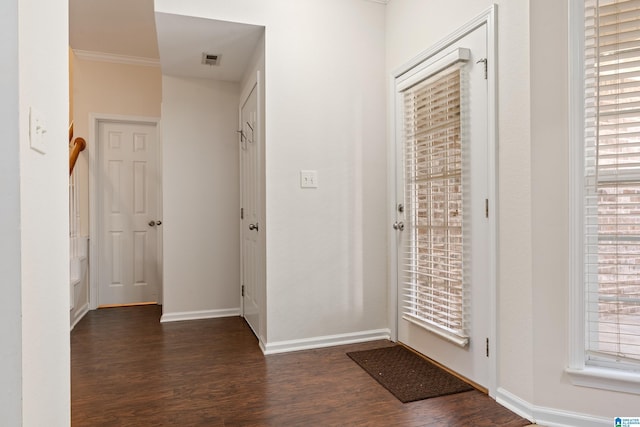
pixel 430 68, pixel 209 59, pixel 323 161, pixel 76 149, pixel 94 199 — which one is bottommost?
pixel 94 199

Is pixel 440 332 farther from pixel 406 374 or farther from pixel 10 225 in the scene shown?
pixel 10 225

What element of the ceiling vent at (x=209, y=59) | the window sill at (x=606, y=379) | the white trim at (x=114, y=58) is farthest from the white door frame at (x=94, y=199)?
the window sill at (x=606, y=379)

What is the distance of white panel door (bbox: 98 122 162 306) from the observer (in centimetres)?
429

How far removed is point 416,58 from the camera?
2635 millimetres

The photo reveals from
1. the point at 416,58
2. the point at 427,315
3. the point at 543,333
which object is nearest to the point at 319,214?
the point at 427,315

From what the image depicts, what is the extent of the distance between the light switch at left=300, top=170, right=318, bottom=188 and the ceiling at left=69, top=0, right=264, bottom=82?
1.03 m

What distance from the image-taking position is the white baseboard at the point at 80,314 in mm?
3518

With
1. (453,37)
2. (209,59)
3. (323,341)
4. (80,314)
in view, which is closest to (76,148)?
(80,314)

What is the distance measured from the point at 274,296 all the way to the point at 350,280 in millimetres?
564

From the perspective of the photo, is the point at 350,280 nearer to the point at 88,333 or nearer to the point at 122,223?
the point at 88,333

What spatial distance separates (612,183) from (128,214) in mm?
4211

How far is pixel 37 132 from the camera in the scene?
1.08 metres

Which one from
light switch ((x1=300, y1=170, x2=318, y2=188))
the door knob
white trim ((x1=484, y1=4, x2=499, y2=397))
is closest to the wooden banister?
light switch ((x1=300, y1=170, x2=318, y2=188))

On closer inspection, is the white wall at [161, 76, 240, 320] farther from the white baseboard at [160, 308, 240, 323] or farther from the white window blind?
the white window blind
